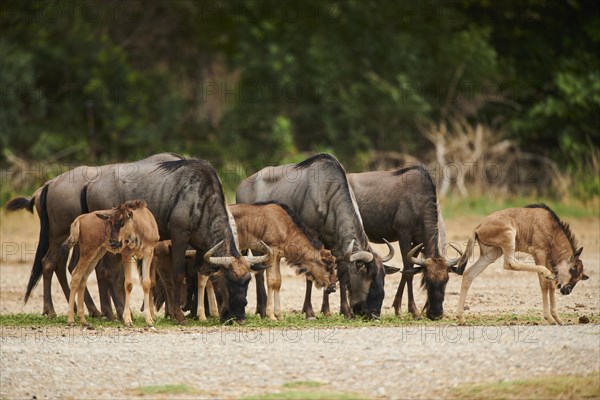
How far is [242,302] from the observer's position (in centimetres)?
1559

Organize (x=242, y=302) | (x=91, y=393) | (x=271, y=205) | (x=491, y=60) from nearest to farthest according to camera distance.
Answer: (x=91, y=393), (x=242, y=302), (x=271, y=205), (x=491, y=60)

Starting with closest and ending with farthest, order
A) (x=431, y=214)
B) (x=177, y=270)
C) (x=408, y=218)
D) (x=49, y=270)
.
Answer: (x=177, y=270) < (x=49, y=270) < (x=431, y=214) < (x=408, y=218)

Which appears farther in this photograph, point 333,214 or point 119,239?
point 333,214

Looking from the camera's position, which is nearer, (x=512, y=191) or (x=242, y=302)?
(x=242, y=302)

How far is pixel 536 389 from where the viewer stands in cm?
1118

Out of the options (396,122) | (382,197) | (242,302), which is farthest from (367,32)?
(242,302)

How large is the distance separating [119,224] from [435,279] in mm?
4395

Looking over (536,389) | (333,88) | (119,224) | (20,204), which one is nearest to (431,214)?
(119,224)

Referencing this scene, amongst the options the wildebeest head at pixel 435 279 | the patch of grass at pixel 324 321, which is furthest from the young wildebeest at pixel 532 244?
the wildebeest head at pixel 435 279

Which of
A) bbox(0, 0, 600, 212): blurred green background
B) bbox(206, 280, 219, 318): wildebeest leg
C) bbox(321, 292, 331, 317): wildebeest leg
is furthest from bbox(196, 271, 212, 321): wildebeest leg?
bbox(0, 0, 600, 212): blurred green background

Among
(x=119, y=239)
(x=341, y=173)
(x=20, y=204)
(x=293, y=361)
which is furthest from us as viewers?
(x=20, y=204)

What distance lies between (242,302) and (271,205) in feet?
6.12

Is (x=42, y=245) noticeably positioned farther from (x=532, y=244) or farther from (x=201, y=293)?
(x=532, y=244)

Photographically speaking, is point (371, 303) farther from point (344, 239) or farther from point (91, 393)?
point (91, 393)
